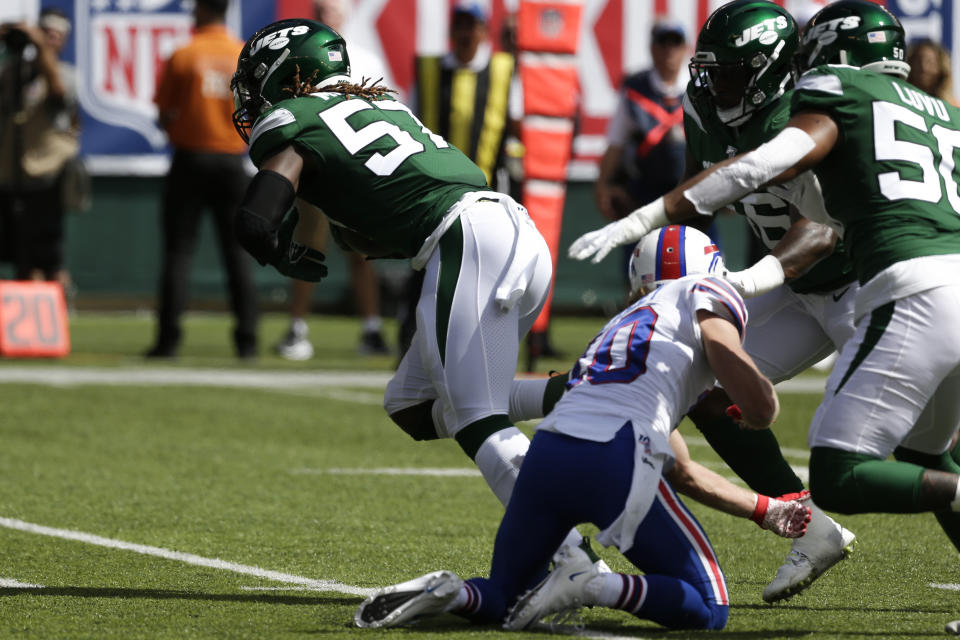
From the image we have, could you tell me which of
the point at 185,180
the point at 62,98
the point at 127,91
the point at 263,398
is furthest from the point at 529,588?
the point at 127,91

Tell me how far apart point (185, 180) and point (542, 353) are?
8.75 ft

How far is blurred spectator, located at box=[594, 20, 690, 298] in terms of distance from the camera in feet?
33.6

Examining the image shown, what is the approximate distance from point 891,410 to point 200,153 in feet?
24.3

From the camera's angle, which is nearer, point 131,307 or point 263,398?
point 263,398

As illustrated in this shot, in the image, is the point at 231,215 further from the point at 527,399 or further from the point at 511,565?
the point at 511,565

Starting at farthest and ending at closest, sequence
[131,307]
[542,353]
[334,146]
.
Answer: [131,307], [542,353], [334,146]

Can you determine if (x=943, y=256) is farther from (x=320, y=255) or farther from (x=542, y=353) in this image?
(x=542, y=353)

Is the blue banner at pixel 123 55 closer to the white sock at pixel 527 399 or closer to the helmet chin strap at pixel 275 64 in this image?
the helmet chin strap at pixel 275 64

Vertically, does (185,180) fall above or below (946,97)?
below

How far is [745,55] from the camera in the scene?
14.9 ft

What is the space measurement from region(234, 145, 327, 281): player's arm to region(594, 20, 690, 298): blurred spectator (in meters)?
6.05

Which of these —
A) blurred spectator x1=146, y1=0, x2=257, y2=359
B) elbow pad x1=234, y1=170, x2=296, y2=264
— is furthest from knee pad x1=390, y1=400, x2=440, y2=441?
blurred spectator x1=146, y1=0, x2=257, y2=359

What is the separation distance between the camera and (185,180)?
425 inches

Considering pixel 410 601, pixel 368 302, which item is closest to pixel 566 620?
pixel 410 601
